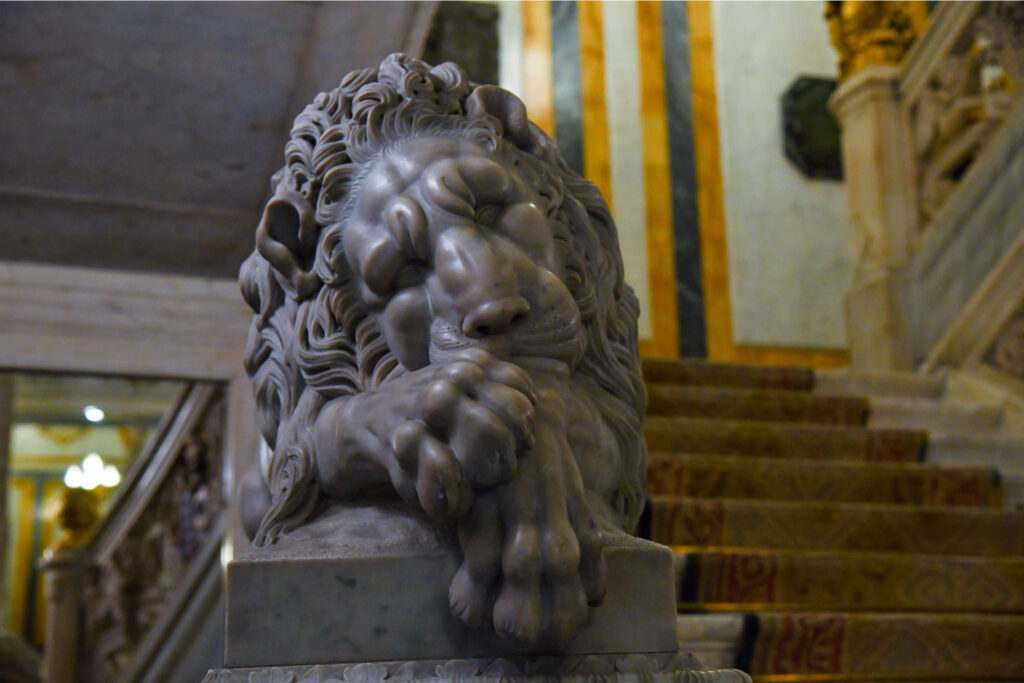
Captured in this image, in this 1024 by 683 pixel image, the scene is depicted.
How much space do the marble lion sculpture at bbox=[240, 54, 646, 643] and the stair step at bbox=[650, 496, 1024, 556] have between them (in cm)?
170

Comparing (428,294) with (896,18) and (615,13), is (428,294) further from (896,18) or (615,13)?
(615,13)

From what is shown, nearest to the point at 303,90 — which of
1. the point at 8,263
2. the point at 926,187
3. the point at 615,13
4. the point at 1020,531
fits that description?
the point at 8,263

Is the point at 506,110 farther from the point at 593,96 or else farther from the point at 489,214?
the point at 593,96

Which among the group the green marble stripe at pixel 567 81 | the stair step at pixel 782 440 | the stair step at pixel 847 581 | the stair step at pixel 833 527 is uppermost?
the green marble stripe at pixel 567 81

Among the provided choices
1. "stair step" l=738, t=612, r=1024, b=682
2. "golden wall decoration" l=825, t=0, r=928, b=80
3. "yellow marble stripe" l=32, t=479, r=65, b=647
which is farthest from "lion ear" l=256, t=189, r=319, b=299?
"yellow marble stripe" l=32, t=479, r=65, b=647

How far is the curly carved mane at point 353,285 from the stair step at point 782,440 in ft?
7.28

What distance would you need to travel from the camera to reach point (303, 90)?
278cm

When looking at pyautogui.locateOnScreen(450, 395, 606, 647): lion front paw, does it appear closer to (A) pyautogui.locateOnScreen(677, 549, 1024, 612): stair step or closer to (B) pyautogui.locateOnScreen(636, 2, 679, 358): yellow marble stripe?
(A) pyautogui.locateOnScreen(677, 549, 1024, 612): stair step

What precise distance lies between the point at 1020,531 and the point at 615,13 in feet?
16.0

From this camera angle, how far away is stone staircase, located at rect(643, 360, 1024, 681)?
2791 mm

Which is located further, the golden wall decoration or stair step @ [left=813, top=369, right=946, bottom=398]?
the golden wall decoration

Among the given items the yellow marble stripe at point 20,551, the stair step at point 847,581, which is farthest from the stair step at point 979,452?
the yellow marble stripe at point 20,551

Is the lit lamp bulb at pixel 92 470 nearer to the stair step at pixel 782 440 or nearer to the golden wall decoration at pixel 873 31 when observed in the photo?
the golden wall decoration at pixel 873 31

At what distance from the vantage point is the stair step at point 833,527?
10.4 feet
